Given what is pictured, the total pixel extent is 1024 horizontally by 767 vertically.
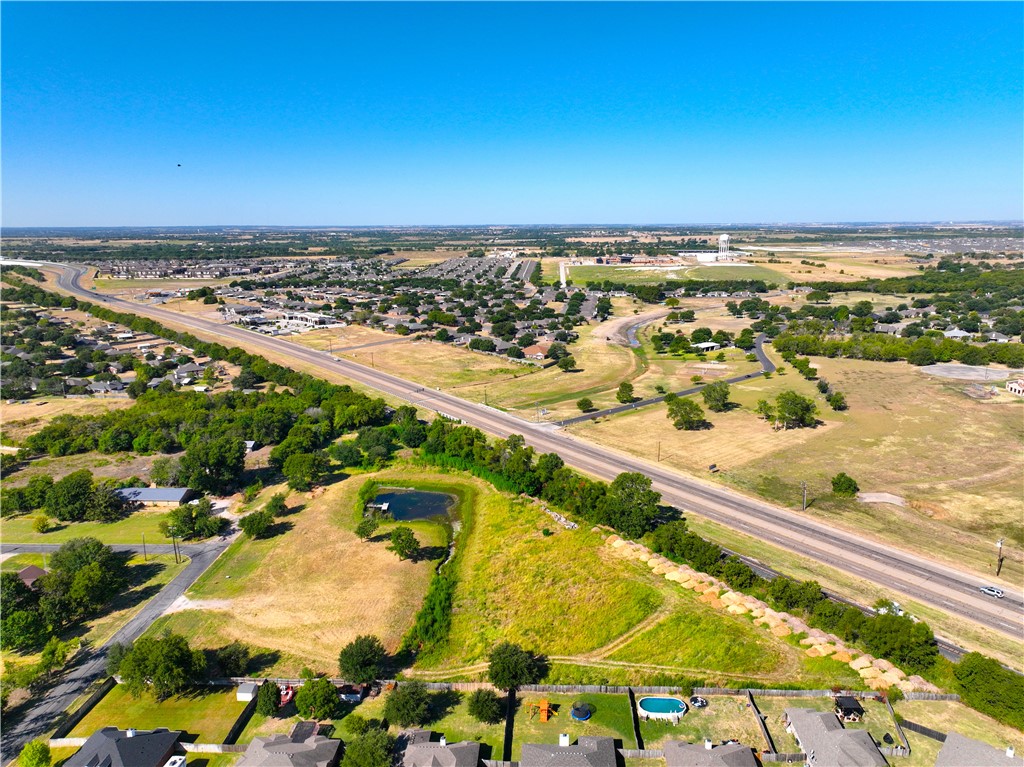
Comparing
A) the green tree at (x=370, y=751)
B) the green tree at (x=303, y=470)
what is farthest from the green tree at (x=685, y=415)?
the green tree at (x=370, y=751)

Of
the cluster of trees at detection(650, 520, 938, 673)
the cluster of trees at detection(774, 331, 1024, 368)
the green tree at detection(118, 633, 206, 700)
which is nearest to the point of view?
the green tree at detection(118, 633, 206, 700)

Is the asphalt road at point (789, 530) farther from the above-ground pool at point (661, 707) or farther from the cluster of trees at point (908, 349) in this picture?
the cluster of trees at point (908, 349)

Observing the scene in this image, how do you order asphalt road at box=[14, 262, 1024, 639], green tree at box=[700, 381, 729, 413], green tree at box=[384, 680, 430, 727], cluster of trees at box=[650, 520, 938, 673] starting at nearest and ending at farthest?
green tree at box=[384, 680, 430, 727] < cluster of trees at box=[650, 520, 938, 673] < asphalt road at box=[14, 262, 1024, 639] < green tree at box=[700, 381, 729, 413]

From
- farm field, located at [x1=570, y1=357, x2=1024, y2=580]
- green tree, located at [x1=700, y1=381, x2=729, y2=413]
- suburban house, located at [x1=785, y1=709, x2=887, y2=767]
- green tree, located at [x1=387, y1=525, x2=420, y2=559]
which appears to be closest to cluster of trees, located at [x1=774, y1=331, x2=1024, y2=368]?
farm field, located at [x1=570, y1=357, x2=1024, y2=580]

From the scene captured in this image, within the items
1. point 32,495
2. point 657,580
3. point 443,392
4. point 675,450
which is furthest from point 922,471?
point 32,495

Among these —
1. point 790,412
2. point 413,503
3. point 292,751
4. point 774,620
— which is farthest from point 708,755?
point 790,412

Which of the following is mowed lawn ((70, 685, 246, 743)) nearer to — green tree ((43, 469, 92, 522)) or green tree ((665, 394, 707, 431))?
green tree ((43, 469, 92, 522))

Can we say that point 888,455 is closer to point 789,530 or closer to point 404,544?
point 789,530
